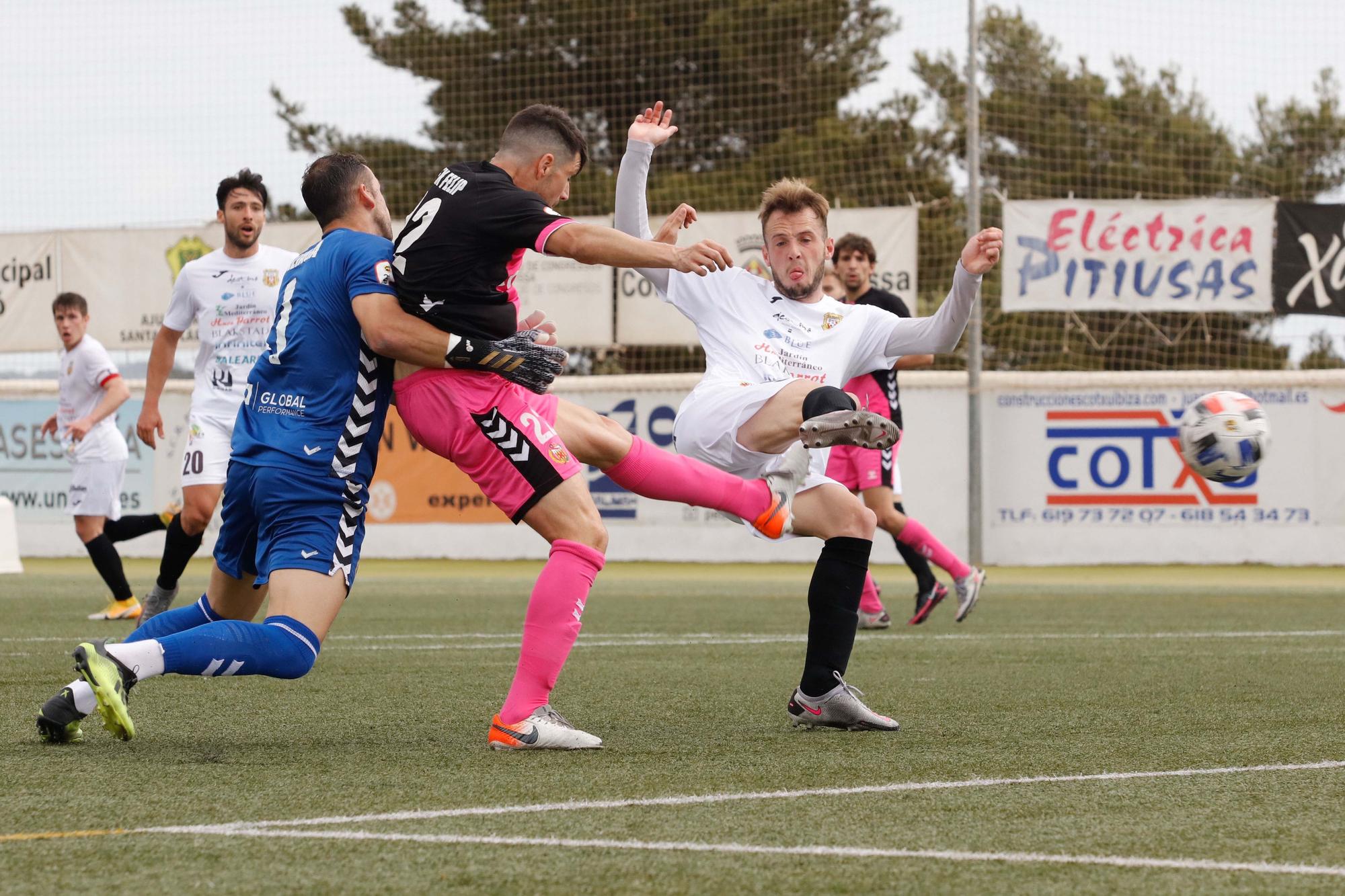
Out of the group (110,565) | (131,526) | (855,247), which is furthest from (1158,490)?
(110,565)

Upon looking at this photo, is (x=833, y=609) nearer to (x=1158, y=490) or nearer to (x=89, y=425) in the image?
(x=89, y=425)

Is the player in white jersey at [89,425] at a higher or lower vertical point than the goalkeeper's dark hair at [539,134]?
lower

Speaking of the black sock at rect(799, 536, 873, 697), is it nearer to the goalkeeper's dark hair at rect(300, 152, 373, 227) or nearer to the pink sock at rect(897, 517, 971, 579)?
the goalkeeper's dark hair at rect(300, 152, 373, 227)

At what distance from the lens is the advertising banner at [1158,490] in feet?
53.6

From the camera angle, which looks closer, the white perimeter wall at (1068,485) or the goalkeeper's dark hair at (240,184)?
the goalkeeper's dark hair at (240,184)

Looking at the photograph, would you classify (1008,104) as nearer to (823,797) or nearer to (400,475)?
(400,475)

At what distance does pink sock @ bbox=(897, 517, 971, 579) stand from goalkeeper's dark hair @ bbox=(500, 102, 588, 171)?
5151 mm

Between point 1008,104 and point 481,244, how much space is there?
21.4m

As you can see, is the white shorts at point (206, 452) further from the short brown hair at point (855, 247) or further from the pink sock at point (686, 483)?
the pink sock at point (686, 483)

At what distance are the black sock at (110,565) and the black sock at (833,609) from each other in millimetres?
5876

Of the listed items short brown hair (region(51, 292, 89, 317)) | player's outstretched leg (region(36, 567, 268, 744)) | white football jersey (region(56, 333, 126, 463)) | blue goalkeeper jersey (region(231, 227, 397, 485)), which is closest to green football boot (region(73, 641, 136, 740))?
player's outstretched leg (region(36, 567, 268, 744))

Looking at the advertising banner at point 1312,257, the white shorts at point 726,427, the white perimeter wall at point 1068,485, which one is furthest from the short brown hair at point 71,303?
the advertising banner at point 1312,257

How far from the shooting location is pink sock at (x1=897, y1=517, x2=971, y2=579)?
9492mm

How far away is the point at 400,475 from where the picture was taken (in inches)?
715
